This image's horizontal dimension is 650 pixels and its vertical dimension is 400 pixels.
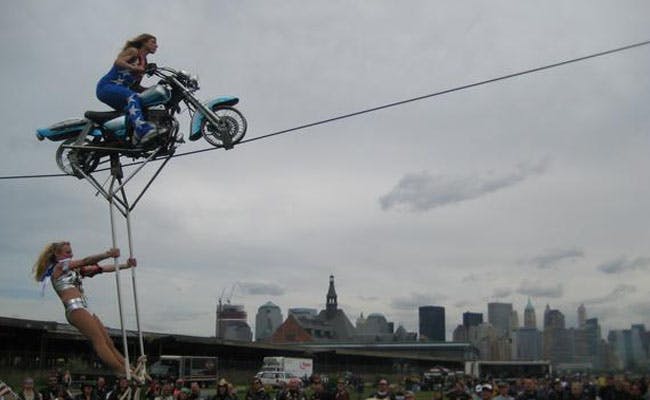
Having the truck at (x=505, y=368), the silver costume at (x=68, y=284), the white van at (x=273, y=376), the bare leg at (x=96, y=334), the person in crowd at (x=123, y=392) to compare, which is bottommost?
the truck at (x=505, y=368)

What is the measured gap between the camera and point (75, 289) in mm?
10016

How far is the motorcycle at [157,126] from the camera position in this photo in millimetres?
11391

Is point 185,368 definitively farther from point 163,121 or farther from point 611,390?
point 163,121

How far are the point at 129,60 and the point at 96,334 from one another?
4.17 meters

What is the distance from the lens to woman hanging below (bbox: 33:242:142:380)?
32.4ft

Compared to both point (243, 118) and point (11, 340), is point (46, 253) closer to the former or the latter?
point (243, 118)

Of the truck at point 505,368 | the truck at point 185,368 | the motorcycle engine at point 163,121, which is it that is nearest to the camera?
the motorcycle engine at point 163,121

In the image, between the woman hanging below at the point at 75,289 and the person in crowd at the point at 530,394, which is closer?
the woman hanging below at the point at 75,289

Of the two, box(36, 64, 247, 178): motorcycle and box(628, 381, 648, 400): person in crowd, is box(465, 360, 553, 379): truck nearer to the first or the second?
box(628, 381, 648, 400): person in crowd

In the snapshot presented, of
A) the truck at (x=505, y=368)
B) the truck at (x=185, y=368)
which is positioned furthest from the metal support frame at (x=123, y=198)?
the truck at (x=505, y=368)

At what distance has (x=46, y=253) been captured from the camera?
396 inches

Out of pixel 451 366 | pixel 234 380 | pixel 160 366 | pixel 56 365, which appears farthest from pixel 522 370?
pixel 56 365

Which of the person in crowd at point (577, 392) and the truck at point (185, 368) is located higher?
the person in crowd at point (577, 392)

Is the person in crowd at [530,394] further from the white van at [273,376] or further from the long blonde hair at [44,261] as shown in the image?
the white van at [273,376]
